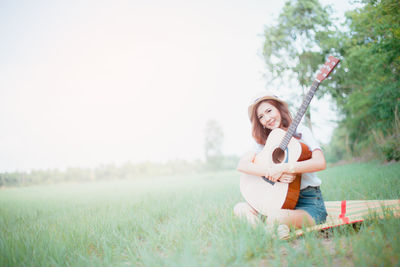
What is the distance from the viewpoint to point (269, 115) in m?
2.78

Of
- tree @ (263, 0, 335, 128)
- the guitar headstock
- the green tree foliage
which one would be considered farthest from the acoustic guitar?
tree @ (263, 0, 335, 128)

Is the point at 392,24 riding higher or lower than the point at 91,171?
higher

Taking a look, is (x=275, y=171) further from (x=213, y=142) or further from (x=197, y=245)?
(x=213, y=142)

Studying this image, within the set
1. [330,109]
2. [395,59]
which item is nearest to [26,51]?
[395,59]

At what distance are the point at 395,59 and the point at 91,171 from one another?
20568 millimetres

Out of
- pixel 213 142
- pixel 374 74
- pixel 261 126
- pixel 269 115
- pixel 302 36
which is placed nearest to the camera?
pixel 269 115

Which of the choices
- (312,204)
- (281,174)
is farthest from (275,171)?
(312,204)

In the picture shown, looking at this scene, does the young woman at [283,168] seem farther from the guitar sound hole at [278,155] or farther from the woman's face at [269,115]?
the guitar sound hole at [278,155]

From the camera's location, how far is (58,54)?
5.83 metres

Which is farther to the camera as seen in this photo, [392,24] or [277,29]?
[277,29]

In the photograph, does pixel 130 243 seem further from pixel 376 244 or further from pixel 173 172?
pixel 173 172

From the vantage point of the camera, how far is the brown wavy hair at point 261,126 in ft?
9.37

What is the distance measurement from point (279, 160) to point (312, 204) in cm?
62

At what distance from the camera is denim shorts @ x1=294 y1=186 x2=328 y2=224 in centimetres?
248
